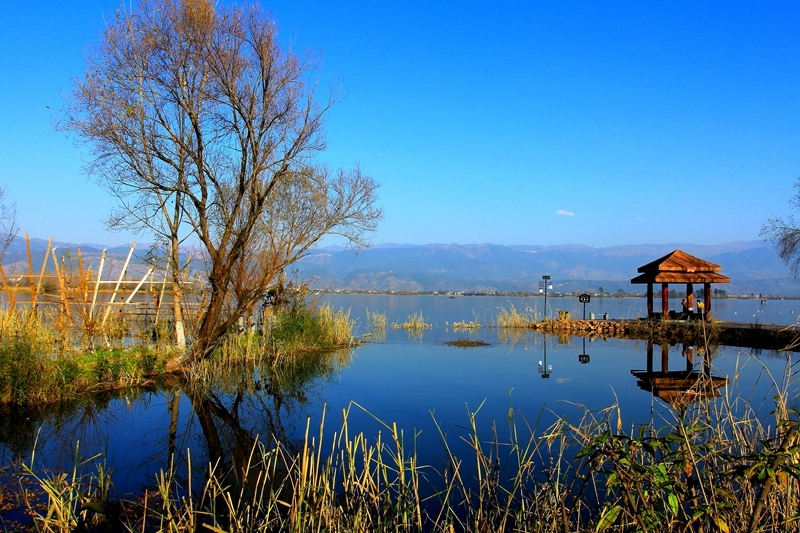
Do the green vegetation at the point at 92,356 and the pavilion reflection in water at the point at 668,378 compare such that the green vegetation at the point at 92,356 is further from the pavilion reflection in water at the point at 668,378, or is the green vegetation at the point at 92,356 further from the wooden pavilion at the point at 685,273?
the wooden pavilion at the point at 685,273

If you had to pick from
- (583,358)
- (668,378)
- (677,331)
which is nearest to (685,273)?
(677,331)

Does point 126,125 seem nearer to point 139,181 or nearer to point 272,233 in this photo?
point 139,181

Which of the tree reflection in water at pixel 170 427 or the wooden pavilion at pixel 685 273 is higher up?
the wooden pavilion at pixel 685 273

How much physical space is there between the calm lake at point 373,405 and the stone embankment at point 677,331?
1760 millimetres

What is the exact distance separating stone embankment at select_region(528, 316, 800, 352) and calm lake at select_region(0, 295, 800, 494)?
176 cm

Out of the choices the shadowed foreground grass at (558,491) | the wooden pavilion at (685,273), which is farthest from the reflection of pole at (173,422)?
Result: the wooden pavilion at (685,273)

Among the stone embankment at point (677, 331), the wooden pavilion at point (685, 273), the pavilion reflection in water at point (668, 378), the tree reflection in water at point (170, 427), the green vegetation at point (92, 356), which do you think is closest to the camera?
the tree reflection in water at point (170, 427)

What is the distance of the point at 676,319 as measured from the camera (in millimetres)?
26172

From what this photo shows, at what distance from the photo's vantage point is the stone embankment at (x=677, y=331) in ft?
71.4

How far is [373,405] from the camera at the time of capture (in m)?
11.5

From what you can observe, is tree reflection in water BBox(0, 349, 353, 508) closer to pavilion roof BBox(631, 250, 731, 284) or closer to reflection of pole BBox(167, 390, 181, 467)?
reflection of pole BBox(167, 390, 181, 467)

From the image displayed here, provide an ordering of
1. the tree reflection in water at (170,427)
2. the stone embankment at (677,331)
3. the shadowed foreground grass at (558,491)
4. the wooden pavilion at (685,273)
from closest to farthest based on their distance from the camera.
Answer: the shadowed foreground grass at (558,491) → the tree reflection in water at (170,427) → the stone embankment at (677,331) → the wooden pavilion at (685,273)

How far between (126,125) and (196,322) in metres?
4.88

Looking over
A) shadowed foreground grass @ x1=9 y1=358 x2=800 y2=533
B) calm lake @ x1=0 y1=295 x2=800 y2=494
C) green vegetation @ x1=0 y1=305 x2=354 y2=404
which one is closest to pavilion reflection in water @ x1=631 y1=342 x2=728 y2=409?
calm lake @ x1=0 y1=295 x2=800 y2=494
